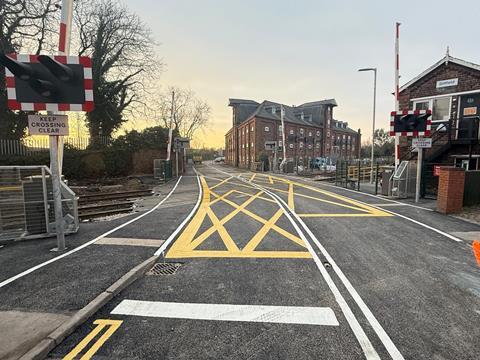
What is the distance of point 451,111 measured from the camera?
14.8 m

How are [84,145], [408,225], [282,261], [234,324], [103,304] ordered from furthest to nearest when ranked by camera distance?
[84,145], [408,225], [282,261], [103,304], [234,324]

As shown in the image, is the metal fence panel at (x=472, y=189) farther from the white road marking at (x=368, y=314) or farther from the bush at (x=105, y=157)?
the bush at (x=105, y=157)

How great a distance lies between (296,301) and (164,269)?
8.57 feet

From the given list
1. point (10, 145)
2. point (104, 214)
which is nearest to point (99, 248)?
point (104, 214)

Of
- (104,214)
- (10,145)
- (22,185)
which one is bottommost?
(104,214)

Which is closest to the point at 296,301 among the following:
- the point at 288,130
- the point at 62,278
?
the point at 62,278

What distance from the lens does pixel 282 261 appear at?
5297mm

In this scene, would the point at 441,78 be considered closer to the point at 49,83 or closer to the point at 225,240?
the point at 225,240

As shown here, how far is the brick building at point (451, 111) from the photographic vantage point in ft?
44.5

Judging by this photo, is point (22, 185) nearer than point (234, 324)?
No

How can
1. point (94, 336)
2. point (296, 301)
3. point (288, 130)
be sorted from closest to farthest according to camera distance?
Answer: 1. point (94, 336)
2. point (296, 301)
3. point (288, 130)

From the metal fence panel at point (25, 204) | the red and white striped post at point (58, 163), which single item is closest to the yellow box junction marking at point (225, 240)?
the red and white striped post at point (58, 163)

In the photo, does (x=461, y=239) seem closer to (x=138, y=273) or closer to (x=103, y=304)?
(x=138, y=273)

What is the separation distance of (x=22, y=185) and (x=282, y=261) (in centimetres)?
710
